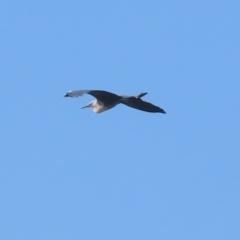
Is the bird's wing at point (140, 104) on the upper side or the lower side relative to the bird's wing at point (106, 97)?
lower

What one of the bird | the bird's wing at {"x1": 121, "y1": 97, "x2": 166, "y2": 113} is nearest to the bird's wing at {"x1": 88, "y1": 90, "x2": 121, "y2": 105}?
the bird

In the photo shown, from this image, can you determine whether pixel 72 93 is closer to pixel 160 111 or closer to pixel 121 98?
pixel 121 98

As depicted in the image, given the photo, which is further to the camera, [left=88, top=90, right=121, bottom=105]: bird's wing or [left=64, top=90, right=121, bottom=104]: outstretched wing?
[left=88, top=90, right=121, bottom=105]: bird's wing

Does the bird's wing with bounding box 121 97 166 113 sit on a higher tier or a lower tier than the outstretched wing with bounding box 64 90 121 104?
lower

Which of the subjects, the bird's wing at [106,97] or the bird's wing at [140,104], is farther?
the bird's wing at [140,104]

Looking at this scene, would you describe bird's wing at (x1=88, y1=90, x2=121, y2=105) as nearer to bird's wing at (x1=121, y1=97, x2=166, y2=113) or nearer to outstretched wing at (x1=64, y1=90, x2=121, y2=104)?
outstretched wing at (x1=64, y1=90, x2=121, y2=104)

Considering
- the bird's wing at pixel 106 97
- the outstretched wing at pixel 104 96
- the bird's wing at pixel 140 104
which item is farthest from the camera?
the bird's wing at pixel 140 104

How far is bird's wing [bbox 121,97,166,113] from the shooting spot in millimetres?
37622

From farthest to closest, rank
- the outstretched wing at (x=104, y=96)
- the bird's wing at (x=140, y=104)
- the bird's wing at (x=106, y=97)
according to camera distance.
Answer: the bird's wing at (x=140, y=104) → the bird's wing at (x=106, y=97) → the outstretched wing at (x=104, y=96)

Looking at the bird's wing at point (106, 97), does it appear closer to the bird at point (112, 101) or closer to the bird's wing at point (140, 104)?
the bird at point (112, 101)

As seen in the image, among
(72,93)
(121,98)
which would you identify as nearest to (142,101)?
(121,98)

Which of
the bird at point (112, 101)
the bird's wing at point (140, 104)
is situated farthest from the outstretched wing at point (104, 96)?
the bird's wing at point (140, 104)

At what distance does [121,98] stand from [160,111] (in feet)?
8.10

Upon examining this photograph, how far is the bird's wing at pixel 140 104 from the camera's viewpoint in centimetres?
3762
